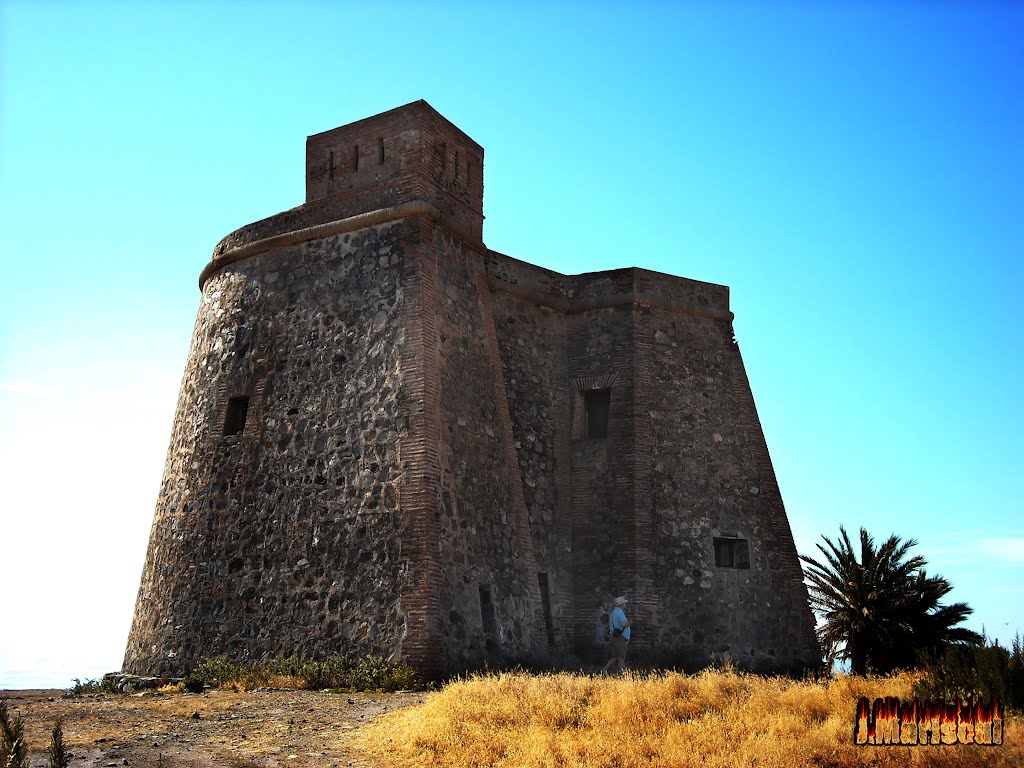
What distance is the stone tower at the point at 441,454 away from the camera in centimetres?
1683

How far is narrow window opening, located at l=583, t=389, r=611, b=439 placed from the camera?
22062 mm

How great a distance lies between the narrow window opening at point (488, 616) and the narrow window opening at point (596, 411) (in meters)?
5.62

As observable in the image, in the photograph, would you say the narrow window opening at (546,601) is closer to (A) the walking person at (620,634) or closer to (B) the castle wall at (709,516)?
(A) the walking person at (620,634)

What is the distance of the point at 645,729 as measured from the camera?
34.3ft

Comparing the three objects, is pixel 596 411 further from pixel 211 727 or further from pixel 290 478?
pixel 211 727

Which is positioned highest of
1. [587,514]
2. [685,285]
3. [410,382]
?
[685,285]

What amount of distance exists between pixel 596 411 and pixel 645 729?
12.2m

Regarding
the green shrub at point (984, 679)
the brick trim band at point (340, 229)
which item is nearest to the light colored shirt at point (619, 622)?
the green shrub at point (984, 679)

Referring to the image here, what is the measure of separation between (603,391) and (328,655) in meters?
9.05

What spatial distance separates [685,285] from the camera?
23.2 metres

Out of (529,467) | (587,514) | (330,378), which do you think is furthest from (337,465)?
(587,514)

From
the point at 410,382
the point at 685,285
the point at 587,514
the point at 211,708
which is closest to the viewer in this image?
the point at 211,708

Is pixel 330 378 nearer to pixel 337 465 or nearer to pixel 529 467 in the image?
pixel 337 465

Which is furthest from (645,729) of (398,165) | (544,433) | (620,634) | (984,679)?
(398,165)
